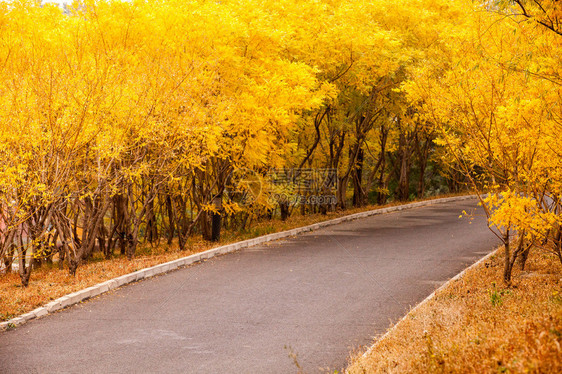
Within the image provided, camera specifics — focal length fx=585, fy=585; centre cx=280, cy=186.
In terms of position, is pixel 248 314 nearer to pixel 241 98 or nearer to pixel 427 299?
pixel 427 299

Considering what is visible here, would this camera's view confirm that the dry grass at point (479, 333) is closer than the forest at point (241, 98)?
Yes

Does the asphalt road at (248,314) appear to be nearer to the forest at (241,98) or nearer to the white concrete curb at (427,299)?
the white concrete curb at (427,299)

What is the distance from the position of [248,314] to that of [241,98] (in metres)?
8.89

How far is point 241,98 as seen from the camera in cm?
1775

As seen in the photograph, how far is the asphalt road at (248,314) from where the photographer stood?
7930 mm

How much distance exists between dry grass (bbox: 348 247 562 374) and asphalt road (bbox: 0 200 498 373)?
0.73 m

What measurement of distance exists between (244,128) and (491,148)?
8.16 m

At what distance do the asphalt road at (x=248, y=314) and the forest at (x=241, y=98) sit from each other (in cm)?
236

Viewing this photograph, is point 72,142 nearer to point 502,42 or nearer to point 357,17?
point 502,42

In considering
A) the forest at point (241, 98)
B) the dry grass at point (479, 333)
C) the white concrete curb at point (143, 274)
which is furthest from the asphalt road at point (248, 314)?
the forest at point (241, 98)

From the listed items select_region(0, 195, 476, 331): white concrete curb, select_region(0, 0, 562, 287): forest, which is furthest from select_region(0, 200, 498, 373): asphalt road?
select_region(0, 0, 562, 287): forest

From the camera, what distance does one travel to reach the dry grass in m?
5.17

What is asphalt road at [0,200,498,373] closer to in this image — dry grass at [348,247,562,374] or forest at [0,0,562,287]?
dry grass at [348,247,562,374]

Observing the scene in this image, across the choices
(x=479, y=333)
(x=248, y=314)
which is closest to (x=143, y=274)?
(x=248, y=314)
